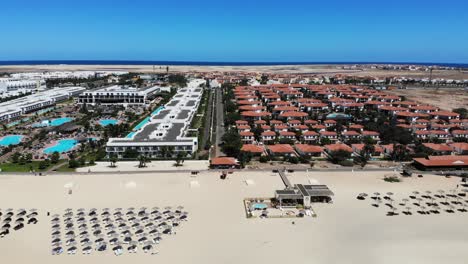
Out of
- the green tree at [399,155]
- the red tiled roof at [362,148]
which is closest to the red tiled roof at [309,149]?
the red tiled roof at [362,148]

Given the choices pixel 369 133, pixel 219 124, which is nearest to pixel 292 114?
pixel 219 124

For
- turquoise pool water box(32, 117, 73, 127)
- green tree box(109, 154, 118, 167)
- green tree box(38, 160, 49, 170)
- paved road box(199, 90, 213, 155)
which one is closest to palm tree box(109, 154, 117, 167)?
green tree box(109, 154, 118, 167)

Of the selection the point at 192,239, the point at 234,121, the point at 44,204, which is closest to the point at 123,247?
the point at 192,239

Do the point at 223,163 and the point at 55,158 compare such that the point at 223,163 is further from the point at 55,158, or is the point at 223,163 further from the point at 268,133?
the point at 55,158

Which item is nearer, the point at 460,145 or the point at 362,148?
the point at 362,148

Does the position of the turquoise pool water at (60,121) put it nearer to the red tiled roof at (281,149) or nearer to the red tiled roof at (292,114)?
the red tiled roof at (292,114)

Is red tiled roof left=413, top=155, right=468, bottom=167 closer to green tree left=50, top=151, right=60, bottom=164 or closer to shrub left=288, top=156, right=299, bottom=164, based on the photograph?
shrub left=288, top=156, right=299, bottom=164
